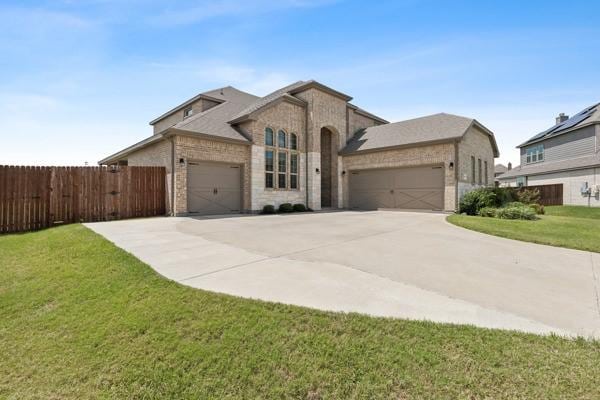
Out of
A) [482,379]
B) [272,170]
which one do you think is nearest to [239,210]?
[272,170]

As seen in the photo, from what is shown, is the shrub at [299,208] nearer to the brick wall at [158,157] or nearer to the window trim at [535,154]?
the brick wall at [158,157]

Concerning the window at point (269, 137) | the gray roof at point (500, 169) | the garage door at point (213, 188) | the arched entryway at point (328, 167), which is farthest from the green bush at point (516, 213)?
the gray roof at point (500, 169)

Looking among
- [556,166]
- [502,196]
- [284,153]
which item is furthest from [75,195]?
[556,166]

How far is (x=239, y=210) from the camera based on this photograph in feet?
47.2

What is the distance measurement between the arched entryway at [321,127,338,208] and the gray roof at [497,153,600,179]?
18.6m

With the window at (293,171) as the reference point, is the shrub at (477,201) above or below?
below

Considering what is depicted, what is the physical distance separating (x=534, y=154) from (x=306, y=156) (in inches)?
1027

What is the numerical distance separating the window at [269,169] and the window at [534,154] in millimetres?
27745

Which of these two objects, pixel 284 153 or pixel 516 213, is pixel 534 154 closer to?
pixel 516 213

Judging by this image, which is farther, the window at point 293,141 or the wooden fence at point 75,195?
the window at point 293,141

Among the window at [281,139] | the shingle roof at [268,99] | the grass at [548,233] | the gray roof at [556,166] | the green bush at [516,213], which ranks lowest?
the grass at [548,233]

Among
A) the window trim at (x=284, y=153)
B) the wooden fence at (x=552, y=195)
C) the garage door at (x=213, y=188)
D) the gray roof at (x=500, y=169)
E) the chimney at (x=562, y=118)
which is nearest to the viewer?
the garage door at (x=213, y=188)

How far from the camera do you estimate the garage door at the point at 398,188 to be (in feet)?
49.5

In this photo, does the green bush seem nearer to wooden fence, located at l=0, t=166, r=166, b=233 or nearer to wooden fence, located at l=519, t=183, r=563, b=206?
wooden fence, located at l=519, t=183, r=563, b=206
